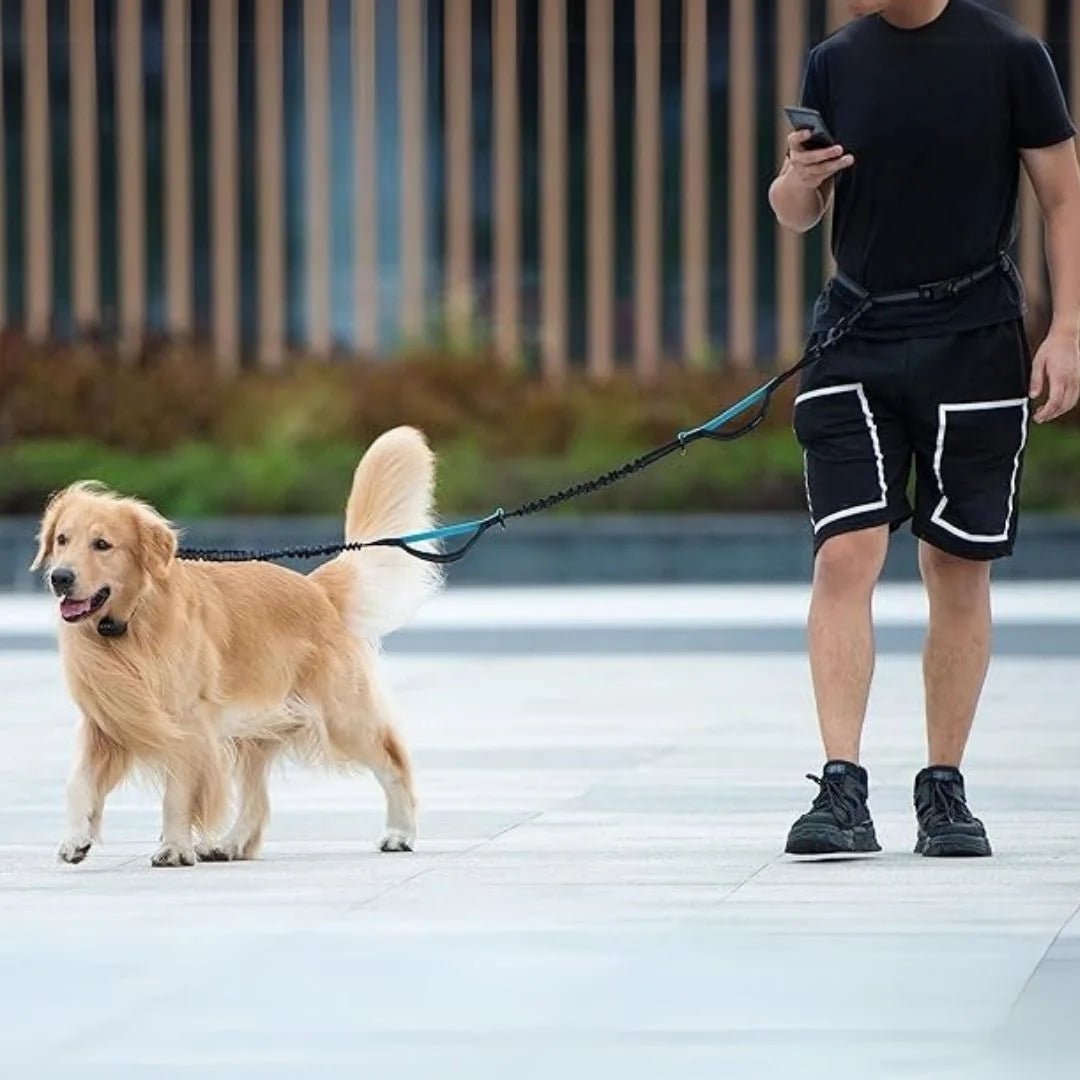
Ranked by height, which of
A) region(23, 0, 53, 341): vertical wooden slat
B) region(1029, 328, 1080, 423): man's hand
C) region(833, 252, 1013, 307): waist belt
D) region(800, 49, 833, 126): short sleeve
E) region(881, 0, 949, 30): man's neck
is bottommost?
region(23, 0, 53, 341): vertical wooden slat

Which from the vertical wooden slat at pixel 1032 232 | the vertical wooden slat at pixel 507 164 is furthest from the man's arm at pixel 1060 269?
the vertical wooden slat at pixel 507 164

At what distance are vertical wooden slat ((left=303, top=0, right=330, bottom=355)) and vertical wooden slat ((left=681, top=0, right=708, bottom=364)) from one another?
3.79 metres

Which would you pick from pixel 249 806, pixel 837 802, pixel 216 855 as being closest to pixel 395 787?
pixel 249 806

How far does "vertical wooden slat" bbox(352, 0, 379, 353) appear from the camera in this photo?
3591 centimetres

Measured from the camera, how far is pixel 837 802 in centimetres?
790

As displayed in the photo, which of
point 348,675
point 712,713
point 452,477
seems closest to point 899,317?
point 348,675

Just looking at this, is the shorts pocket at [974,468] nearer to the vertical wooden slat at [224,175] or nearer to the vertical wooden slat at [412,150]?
the vertical wooden slat at [412,150]

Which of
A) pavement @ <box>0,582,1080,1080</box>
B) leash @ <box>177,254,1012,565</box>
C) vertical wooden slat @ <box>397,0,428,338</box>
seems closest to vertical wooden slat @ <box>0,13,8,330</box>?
vertical wooden slat @ <box>397,0,428,338</box>

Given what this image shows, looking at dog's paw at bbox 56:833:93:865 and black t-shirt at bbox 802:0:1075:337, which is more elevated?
black t-shirt at bbox 802:0:1075:337

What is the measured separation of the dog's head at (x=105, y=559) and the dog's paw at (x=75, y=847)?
0.48 meters

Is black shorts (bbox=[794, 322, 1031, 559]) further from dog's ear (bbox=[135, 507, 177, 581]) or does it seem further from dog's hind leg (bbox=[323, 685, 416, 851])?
dog's ear (bbox=[135, 507, 177, 581])

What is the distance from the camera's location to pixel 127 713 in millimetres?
7945

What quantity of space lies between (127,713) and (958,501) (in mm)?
1987

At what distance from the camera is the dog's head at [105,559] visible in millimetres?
7926
